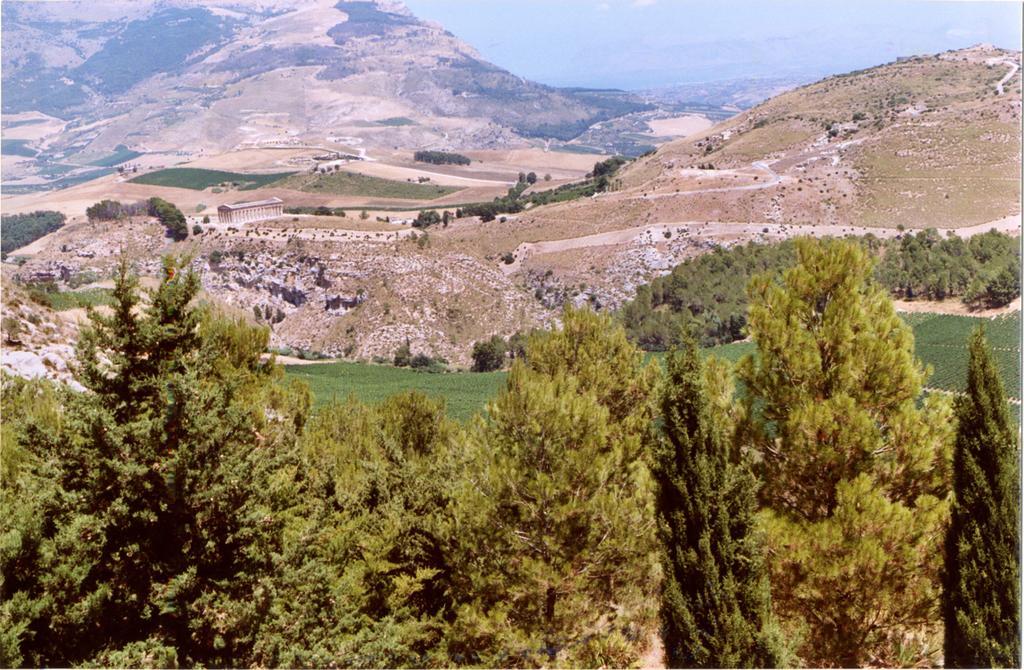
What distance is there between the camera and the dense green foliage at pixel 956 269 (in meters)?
51.8

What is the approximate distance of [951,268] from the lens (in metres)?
58.4

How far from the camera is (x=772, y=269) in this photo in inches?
2542

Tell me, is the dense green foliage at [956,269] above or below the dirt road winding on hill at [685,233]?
below

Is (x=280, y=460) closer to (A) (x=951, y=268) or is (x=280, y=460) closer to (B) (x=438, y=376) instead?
(B) (x=438, y=376)

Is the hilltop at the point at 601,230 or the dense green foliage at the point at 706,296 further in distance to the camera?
the hilltop at the point at 601,230

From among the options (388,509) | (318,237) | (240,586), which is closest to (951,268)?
(388,509)

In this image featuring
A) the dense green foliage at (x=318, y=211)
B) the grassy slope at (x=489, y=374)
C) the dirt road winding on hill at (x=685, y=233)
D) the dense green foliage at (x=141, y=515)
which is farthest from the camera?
the dense green foliage at (x=318, y=211)

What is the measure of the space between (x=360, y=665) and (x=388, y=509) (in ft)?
13.8

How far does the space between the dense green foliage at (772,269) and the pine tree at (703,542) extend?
37671 mm

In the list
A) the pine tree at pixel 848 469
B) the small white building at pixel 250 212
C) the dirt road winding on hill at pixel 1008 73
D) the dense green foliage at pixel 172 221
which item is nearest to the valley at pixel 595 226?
the dirt road winding on hill at pixel 1008 73

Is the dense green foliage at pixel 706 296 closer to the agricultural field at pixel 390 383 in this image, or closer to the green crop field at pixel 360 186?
the agricultural field at pixel 390 383

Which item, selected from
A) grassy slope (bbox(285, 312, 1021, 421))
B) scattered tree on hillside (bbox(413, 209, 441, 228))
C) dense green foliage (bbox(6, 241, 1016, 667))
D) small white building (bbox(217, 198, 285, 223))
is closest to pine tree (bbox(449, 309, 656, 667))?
dense green foliage (bbox(6, 241, 1016, 667))

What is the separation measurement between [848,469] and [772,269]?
5758cm

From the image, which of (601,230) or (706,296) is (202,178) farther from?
(706,296)
